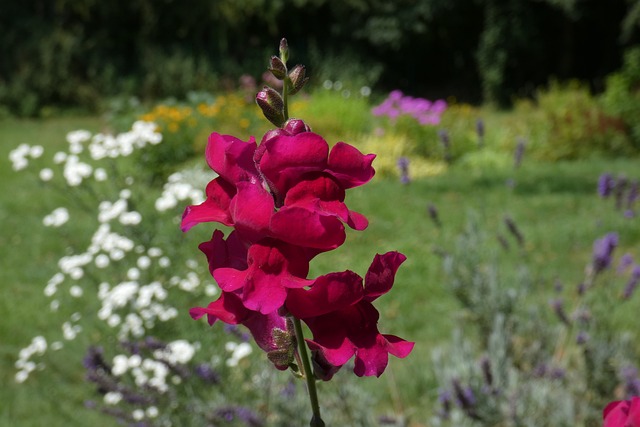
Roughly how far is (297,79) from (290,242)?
0.57ft

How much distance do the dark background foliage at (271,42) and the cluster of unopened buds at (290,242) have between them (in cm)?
1408

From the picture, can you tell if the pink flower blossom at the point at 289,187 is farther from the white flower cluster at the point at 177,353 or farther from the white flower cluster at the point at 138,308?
the white flower cluster at the point at 138,308

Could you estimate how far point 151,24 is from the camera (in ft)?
53.3

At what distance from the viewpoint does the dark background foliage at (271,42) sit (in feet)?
51.4

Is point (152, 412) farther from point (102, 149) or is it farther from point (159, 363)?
point (102, 149)

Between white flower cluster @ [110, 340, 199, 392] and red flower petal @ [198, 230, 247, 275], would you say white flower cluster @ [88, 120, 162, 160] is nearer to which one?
white flower cluster @ [110, 340, 199, 392]

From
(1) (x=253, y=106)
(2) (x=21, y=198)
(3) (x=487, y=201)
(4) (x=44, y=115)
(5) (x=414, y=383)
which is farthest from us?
(4) (x=44, y=115)

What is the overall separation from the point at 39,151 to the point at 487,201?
4.28 metres

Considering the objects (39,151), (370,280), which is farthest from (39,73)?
(370,280)

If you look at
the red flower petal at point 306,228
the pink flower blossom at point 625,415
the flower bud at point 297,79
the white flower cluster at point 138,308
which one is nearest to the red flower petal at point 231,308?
the red flower petal at point 306,228

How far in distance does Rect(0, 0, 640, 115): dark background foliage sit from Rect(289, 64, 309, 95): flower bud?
14.1m

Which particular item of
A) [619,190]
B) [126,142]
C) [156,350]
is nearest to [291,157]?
[156,350]

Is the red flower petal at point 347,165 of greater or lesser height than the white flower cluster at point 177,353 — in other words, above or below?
above

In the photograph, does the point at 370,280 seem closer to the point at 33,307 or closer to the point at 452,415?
the point at 452,415
